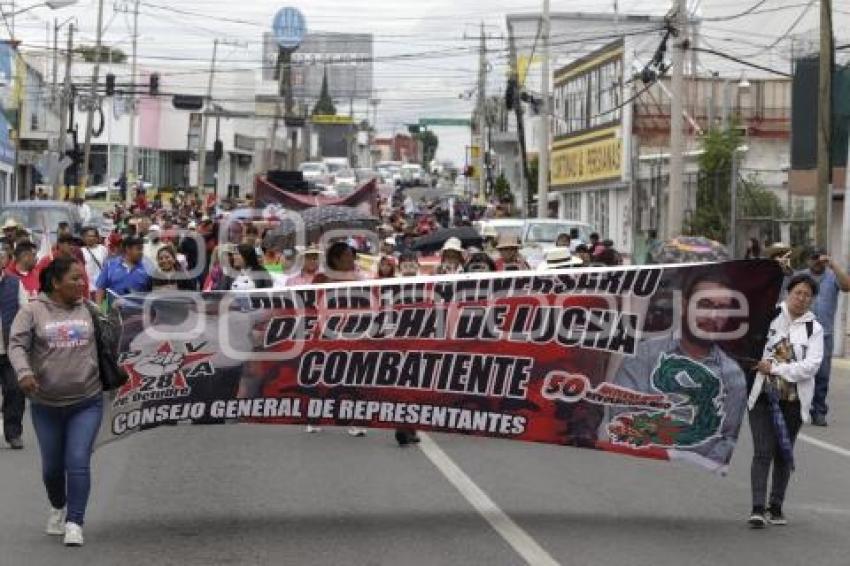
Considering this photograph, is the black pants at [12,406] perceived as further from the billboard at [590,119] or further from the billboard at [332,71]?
the billboard at [332,71]

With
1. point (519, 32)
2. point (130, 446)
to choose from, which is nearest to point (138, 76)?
point (519, 32)

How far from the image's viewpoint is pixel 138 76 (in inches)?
3777

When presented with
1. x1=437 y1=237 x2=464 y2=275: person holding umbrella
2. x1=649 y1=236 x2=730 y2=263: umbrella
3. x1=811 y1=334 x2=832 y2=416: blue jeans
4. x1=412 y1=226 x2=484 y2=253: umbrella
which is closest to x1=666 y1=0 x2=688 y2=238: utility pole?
x1=412 y1=226 x2=484 y2=253: umbrella

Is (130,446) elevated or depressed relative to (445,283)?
depressed

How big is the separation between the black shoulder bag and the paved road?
967mm

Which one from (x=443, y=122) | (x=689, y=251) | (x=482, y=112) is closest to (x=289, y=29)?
(x=482, y=112)

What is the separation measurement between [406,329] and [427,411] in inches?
21.9

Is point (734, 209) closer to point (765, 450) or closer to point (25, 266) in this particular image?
point (25, 266)

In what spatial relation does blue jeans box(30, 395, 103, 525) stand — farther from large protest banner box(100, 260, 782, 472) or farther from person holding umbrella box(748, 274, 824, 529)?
person holding umbrella box(748, 274, 824, 529)

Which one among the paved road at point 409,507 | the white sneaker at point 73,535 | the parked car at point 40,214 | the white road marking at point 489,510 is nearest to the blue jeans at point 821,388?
the paved road at point 409,507

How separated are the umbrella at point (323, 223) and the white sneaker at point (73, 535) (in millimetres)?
20163

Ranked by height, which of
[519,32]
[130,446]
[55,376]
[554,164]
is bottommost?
[130,446]

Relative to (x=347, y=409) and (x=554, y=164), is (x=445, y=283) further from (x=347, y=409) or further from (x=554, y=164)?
(x=554, y=164)

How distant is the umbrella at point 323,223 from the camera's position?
31.4m
